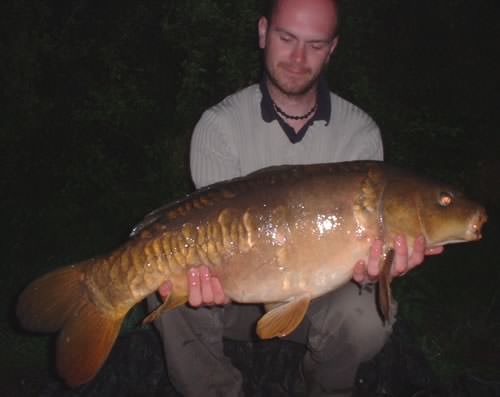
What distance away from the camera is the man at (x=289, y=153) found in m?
2.02

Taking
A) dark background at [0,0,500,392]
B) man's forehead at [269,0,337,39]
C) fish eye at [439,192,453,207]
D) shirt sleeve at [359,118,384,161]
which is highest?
man's forehead at [269,0,337,39]

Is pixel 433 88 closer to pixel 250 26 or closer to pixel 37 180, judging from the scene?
pixel 250 26

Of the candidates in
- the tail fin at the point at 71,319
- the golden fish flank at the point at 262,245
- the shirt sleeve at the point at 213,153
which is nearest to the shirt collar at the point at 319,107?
the shirt sleeve at the point at 213,153

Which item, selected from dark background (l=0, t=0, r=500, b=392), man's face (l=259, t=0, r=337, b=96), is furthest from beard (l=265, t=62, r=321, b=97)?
dark background (l=0, t=0, r=500, b=392)

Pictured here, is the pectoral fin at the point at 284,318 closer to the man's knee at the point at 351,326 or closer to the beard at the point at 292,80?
the man's knee at the point at 351,326

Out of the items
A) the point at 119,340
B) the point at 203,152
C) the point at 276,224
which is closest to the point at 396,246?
the point at 276,224

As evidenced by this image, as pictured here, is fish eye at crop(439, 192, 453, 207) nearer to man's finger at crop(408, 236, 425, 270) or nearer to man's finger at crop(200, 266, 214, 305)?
man's finger at crop(408, 236, 425, 270)

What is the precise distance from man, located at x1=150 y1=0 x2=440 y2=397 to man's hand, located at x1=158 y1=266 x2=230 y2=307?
304mm

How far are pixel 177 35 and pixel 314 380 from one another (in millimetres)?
3878

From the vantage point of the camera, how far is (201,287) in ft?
5.56

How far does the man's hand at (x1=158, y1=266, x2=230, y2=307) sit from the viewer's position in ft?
5.51

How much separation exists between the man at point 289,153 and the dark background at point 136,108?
210 centimetres

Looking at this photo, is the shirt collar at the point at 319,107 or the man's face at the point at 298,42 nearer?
the man's face at the point at 298,42

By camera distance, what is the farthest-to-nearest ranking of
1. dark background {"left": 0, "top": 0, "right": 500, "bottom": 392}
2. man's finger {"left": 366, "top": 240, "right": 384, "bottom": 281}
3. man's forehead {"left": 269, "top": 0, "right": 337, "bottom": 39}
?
dark background {"left": 0, "top": 0, "right": 500, "bottom": 392}
man's forehead {"left": 269, "top": 0, "right": 337, "bottom": 39}
man's finger {"left": 366, "top": 240, "right": 384, "bottom": 281}
